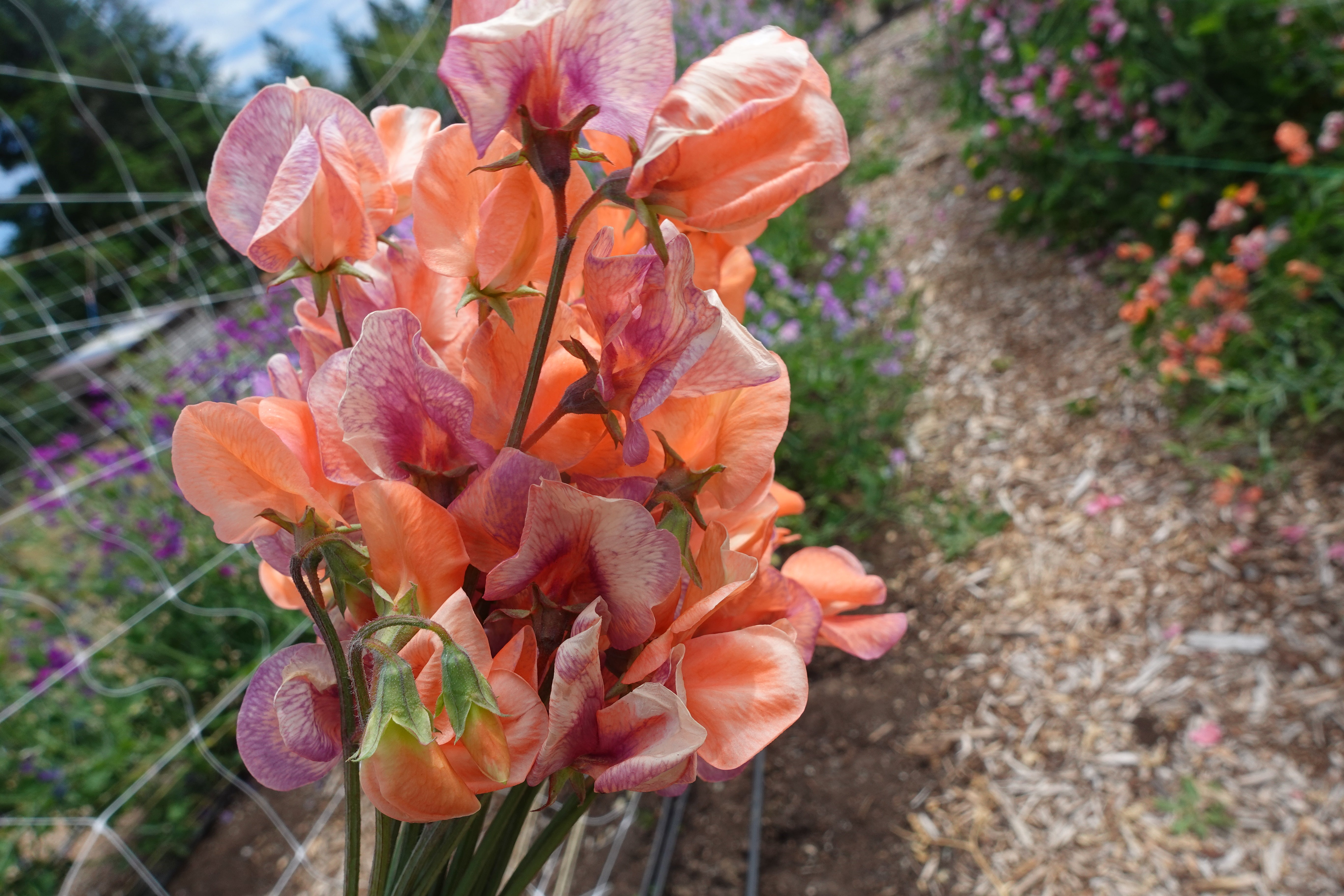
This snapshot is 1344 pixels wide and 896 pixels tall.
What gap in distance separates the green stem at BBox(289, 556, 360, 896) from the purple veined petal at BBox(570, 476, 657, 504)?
0.12 metres

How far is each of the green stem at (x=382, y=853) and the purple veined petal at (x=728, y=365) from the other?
0.78 ft

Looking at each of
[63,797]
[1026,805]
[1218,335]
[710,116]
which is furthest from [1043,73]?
[63,797]

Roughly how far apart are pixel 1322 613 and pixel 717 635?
6.67 feet

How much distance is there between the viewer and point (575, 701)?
1.03 feet

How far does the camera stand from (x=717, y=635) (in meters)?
0.36

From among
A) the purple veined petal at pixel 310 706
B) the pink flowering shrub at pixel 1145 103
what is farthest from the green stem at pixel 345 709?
the pink flowering shrub at pixel 1145 103

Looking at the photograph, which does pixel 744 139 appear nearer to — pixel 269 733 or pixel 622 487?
pixel 622 487

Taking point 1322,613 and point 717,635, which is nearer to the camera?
point 717,635

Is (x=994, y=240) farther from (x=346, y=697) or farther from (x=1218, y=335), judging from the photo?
(x=346, y=697)

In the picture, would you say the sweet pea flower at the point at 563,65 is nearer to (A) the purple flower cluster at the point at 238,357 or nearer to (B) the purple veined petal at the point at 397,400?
(B) the purple veined petal at the point at 397,400

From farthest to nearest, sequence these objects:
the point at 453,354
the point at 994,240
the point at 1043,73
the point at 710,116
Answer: the point at 994,240, the point at 1043,73, the point at 453,354, the point at 710,116

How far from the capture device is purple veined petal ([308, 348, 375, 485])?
36 cm

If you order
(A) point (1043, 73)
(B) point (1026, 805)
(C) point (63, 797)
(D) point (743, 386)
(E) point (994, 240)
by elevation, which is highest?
(D) point (743, 386)

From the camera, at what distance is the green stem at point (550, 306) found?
1.05ft
